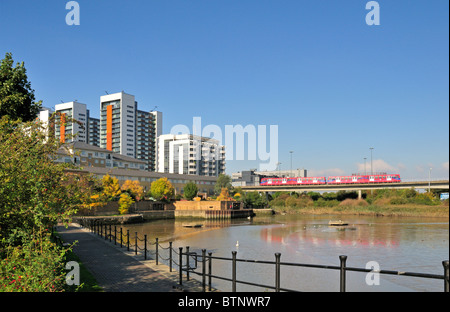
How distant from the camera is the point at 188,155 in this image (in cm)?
17075

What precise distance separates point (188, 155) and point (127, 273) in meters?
155

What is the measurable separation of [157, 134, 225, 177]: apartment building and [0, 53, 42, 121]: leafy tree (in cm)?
14711

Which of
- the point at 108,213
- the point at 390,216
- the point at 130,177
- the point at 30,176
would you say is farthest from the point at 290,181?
the point at 30,176

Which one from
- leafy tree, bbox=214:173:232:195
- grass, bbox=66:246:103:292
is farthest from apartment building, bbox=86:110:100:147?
grass, bbox=66:246:103:292

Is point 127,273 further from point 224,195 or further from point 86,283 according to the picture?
point 224,195

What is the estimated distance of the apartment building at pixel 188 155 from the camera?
561ft

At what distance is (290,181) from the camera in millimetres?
112938

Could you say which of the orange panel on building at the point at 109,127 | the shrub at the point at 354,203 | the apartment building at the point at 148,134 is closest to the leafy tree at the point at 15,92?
the shrub at the point at 354,203

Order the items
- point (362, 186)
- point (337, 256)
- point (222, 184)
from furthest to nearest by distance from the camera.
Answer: point (222, 184) < point (362, 186) < point (337, 256)

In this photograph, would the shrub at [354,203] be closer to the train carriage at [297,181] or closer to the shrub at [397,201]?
the train carriage at [297,181]

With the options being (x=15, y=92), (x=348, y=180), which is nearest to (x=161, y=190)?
(x=348, y=180)

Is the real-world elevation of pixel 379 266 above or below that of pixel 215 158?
below

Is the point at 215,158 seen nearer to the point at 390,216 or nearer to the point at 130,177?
the point at 130,177
